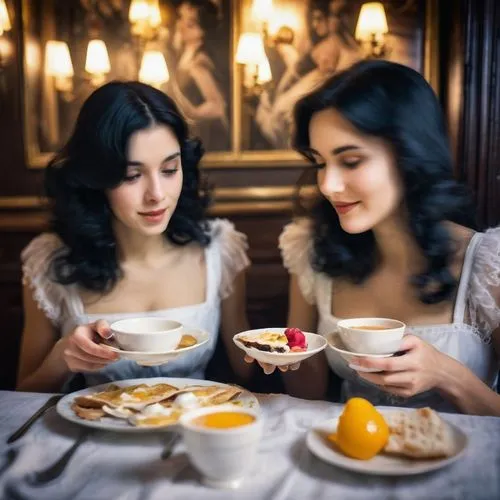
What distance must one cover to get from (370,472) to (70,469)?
45cm

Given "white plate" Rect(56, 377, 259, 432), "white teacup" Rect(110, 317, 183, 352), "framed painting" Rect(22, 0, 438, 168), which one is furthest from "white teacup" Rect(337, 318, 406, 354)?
"framed painting" Rect(22, 0, 438, 168)

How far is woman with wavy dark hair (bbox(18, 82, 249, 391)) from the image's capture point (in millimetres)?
1565

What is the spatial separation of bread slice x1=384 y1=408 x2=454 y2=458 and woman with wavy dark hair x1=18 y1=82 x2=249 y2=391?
2.42 ft

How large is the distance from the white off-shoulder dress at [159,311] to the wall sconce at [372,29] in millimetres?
1207

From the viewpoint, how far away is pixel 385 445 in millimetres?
957

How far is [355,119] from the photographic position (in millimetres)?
1389

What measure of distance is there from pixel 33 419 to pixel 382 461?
24.3 inches

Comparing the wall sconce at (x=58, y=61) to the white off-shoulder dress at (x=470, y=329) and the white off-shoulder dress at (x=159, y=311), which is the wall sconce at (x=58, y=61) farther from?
the white off-shoulder dress at (x=470, y=329)

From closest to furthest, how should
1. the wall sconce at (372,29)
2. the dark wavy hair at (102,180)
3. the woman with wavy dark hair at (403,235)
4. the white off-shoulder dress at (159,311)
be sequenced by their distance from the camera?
the woman with wavy dark hair at (403,235) < the dark wavy hair at (102,180) < the white off-shoulder dress at (159,311) < the wall sconce at (372,29)

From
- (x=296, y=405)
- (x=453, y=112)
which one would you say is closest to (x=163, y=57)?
(x=453, y=112)

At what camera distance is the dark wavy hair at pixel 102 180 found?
5.13 ft

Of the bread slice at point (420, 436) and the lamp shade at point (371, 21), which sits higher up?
the lamp shade at point (371, 21)

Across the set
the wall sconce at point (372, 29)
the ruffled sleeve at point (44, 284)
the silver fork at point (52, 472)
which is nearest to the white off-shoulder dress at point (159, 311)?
the ruffled sleeve at point (44, 284)

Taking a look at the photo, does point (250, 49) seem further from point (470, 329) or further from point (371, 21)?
point (470, 329)
